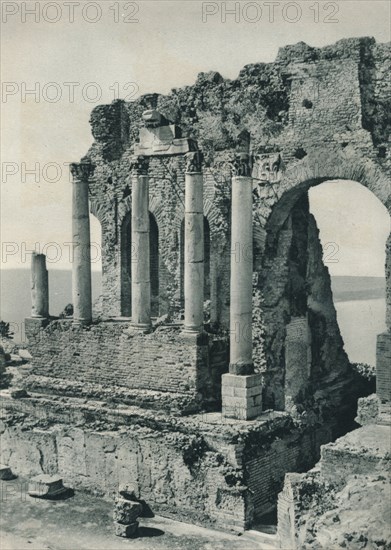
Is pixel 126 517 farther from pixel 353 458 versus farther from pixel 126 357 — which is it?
pixel 353 458

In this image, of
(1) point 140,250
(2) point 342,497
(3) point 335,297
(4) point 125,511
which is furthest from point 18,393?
(3) point 335,297

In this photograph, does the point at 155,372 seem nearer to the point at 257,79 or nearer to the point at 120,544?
the point at 120,544

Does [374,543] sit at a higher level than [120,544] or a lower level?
higher

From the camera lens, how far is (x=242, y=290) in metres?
15.7

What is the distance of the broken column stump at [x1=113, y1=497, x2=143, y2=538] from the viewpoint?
13703mm

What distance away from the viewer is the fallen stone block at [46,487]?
15531mm

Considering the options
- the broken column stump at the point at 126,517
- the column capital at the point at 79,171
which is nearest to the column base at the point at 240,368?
the broken column stump at the point at 126,517

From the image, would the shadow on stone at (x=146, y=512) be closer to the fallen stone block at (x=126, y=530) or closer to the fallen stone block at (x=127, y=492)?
the fallen stone block at (x=127, y=492)

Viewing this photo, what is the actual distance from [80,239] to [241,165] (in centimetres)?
473

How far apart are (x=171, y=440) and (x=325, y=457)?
306 cm

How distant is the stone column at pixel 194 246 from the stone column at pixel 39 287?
4512 mm

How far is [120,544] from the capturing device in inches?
526

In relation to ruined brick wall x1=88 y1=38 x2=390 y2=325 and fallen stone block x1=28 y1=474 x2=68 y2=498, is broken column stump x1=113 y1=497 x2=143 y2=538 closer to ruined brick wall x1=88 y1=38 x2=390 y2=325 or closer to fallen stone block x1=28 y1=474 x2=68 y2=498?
fallen stone block x1=28 y1=474 x2=68 y2=498

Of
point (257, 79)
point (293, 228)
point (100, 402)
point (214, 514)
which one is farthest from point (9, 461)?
point (257, 79)
